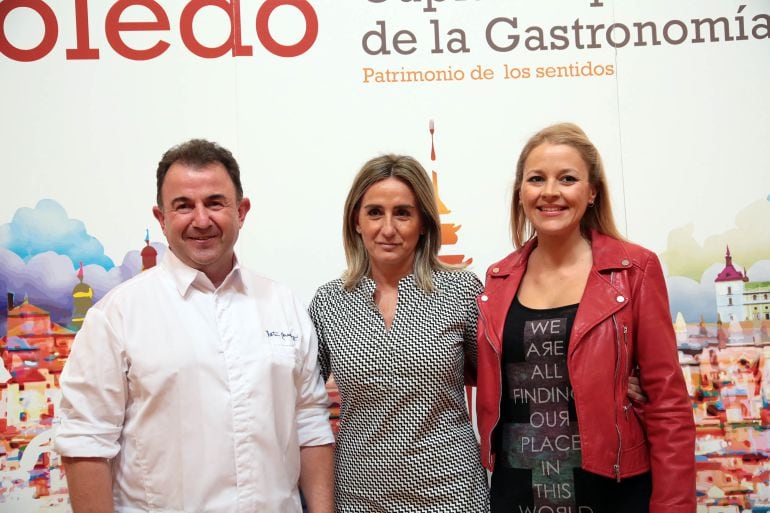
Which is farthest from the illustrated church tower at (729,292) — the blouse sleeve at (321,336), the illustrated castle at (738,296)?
the blouse sleeve at (321,336)

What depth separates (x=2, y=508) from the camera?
114 inches

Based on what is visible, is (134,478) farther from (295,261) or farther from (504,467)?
(295,261)

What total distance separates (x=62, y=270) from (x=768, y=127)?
2.90m

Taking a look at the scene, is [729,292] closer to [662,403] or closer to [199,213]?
[662,403]

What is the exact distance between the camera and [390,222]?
7.38 feet

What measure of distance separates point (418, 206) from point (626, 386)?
0.81 metres

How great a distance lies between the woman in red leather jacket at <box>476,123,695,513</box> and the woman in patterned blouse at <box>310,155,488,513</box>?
102 mm

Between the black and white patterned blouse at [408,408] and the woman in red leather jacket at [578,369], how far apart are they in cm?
9

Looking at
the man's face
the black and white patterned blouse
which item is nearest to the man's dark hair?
the man's face

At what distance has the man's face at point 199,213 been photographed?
1949 millimetres

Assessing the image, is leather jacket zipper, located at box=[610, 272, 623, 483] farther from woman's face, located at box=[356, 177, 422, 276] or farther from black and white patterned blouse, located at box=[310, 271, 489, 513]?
woman's face, located at box=[356, 177, 422, 276]

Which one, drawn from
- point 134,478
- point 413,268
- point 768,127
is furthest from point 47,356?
point 768,127

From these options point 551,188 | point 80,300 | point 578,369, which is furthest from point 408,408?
point 80,300

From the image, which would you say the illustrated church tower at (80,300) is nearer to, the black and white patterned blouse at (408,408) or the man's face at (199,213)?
the man's face at (199,213)
